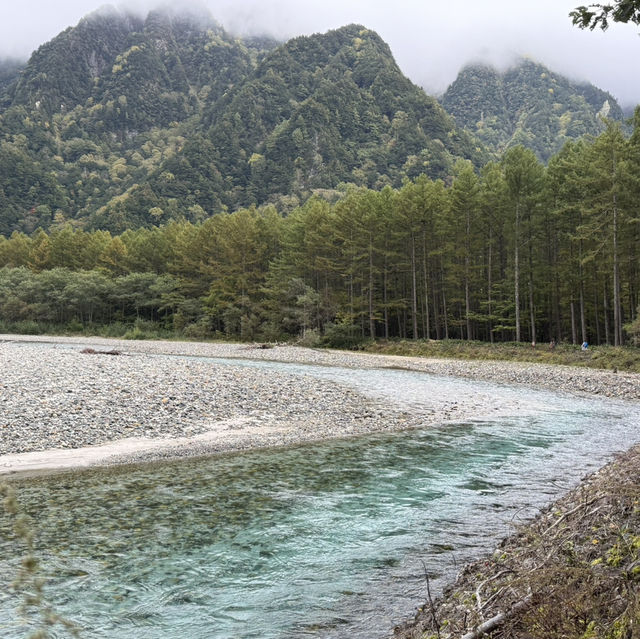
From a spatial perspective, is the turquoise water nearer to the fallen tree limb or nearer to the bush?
the fallen tree limb

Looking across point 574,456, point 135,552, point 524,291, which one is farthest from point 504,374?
point 135,552

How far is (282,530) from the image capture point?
26.4ft

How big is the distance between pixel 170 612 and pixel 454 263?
150 ft

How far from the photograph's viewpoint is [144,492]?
384 inches

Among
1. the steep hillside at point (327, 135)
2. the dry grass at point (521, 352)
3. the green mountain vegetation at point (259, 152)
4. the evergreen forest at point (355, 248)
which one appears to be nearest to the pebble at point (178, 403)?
the dry grass at point (521, 352)

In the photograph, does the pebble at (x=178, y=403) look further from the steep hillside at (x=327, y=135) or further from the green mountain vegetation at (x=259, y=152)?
the steep hillside at (x=327, y=135)

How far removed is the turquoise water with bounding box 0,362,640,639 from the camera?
5699mm

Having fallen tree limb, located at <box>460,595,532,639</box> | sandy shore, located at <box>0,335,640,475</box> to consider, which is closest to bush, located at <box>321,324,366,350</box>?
sandy shore, located at <box>0,335,640,475</box>

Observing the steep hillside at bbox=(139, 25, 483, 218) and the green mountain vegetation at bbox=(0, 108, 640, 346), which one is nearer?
the green mountain vegetation at bbox=(0, 108, 640, 346)

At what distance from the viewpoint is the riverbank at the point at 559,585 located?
12.7 feet

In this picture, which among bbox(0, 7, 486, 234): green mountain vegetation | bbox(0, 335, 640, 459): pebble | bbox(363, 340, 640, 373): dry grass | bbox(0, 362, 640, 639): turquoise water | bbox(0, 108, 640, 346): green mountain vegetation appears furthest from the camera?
bbox(0, 7, 486, 234): green mountain vegetation

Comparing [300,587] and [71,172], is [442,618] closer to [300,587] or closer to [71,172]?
[300,587]

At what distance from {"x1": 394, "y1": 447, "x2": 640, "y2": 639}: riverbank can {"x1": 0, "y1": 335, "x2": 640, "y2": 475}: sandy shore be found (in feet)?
27.1

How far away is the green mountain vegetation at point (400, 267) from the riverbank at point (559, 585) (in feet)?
83.6
